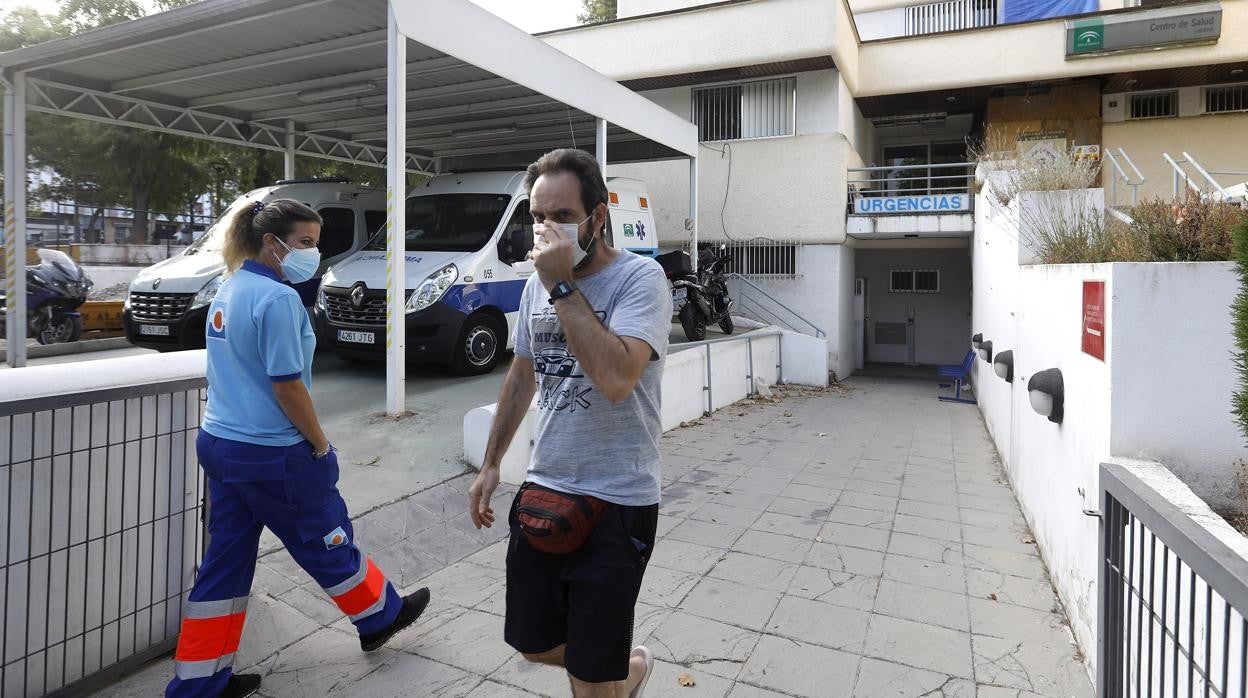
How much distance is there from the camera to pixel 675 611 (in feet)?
12.9

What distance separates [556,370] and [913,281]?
21.0m

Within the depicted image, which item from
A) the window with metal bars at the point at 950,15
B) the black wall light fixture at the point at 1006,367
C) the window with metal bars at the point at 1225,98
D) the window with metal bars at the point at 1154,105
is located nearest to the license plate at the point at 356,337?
the black wall light fixture at the point at 1006,367

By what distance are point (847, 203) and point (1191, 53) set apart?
7.55 metres

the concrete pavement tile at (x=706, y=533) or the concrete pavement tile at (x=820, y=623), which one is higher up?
the concrete pavement tile at (x=706, y=533)

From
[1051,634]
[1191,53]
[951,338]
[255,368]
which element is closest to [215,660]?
[255,368]

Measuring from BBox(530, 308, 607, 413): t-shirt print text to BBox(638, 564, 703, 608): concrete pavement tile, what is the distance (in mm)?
2056

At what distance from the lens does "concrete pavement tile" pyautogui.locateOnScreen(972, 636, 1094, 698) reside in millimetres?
3205

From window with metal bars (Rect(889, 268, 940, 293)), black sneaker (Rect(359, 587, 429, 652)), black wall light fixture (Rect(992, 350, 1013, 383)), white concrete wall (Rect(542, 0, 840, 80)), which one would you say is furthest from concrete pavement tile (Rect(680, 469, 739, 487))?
window with metal bars (Rect(889, 268, 940, 293))

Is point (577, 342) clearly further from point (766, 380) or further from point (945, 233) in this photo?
point (945, 233)

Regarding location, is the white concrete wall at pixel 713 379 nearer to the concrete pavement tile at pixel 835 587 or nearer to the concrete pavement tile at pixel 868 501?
the concrete pavement tile at pixel 835 587

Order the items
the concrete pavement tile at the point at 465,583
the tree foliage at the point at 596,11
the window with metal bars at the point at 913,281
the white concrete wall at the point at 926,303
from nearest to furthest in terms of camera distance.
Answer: the concrete pavement tile at the point at 465,583 < the white concrete wall at the point at 926,303 < the window with metal bars at the point at 913,281 < the tree foliage at the point at 596,11

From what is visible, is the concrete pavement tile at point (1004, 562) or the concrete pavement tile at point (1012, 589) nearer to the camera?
the concrete pavement tile at point (1012, 589)

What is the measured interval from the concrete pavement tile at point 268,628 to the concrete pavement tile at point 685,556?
1975 mm

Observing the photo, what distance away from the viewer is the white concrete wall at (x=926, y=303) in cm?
2086
